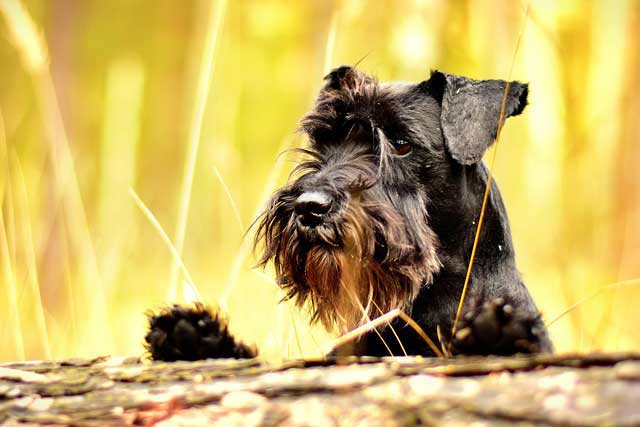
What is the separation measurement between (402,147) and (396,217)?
1.24 feet

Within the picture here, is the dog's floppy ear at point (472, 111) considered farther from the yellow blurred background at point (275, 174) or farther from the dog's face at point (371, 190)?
the yellow blurred background at point (275, 174)

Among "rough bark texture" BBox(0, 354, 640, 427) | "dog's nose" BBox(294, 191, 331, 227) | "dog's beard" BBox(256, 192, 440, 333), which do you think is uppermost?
"dog's nose" BBox(294, 191, 331, 227)

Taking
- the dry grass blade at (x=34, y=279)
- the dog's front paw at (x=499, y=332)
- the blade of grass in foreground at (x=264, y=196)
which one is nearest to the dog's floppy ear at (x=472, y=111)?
the blade of grass in foreground at (x=264, y=196)

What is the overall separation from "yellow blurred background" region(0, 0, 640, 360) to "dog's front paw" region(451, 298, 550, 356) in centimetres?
31

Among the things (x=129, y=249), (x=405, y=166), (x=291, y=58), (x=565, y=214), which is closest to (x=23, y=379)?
(x=405, y=166)

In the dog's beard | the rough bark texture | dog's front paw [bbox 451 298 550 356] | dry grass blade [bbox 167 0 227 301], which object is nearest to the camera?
the rough bark texture

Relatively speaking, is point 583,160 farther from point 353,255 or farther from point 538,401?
point 538,401

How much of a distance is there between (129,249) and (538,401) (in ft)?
10.1

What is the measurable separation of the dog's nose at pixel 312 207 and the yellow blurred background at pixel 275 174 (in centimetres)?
22

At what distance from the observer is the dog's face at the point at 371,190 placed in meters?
2.53

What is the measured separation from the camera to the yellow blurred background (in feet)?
9.07

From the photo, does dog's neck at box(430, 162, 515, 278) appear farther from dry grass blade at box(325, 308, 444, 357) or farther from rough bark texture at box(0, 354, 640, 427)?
rough bark texture at box(0, 354, 640, 427)

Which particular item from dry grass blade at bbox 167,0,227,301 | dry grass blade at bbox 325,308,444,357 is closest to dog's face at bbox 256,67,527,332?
dry grass blade at bbox 167,0,227,301

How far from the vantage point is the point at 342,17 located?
2850mm
